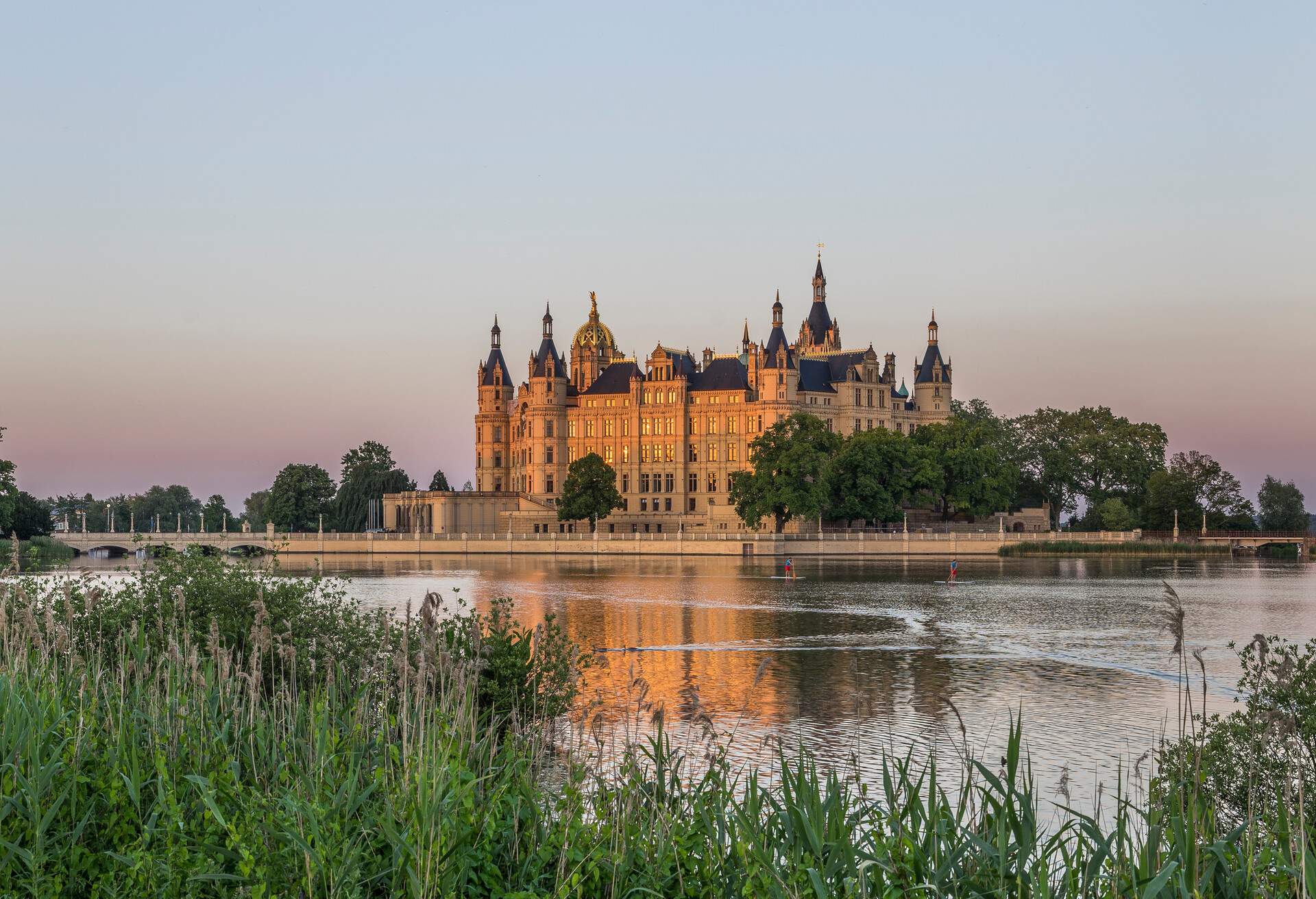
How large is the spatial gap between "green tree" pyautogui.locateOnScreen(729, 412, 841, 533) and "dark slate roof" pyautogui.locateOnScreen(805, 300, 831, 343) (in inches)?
1730

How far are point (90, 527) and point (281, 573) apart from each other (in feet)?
576

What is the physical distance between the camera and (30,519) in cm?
8981

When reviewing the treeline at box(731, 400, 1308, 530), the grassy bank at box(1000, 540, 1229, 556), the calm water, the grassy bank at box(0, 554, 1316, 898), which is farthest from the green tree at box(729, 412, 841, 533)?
the grassy bank at box(0, 554, 1316, 898)

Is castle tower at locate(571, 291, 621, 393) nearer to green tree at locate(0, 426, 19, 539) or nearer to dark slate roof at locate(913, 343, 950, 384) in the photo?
dark slate roof at locate(913, 343, 950, 384)

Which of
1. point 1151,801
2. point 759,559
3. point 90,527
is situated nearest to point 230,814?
point 1151,801

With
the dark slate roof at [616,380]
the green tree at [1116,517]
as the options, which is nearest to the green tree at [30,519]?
the dark slate roof at [616,380]

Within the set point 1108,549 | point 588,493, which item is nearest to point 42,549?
point 588,493

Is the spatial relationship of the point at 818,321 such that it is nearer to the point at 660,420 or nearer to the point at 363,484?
the point at 660,420

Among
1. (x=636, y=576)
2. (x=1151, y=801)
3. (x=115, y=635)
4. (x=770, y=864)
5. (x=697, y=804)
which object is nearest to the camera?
(x=770, y=864)

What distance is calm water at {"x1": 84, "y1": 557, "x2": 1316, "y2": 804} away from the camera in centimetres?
1969

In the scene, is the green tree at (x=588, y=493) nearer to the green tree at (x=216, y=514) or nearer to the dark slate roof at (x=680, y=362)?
the dark slate roof at (x=680, y=362)

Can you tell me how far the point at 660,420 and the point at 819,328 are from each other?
83.7 ft

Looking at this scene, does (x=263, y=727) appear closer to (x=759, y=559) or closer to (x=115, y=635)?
(x=115, y=635)

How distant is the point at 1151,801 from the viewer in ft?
25.4
